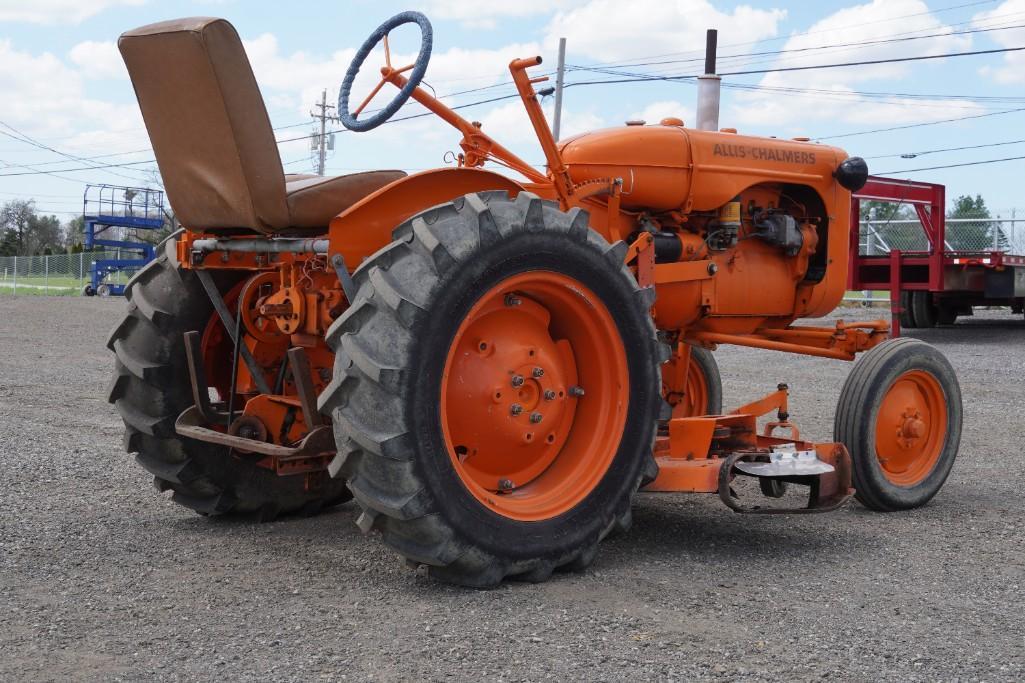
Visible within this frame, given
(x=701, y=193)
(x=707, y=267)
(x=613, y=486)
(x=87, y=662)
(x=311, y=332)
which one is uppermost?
(x=701, y=193)

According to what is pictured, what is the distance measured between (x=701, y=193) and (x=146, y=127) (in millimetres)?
2758

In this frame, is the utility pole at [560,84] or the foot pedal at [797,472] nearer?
the foot pedal at [797,472]

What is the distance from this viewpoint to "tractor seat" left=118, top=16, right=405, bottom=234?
4316 millimetres

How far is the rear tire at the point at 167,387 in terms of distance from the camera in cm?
511

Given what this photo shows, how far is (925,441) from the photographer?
6.15 meters

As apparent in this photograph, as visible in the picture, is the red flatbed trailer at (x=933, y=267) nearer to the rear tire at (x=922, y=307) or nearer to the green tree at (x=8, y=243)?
the rear tire at (x=922, y=307)

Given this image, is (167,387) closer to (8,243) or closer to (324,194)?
(324,194)

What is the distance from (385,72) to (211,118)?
0.85 m

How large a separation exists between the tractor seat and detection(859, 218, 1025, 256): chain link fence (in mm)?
19343

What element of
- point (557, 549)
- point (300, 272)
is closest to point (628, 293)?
point (557, 549)

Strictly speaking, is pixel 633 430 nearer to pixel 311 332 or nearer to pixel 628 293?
pixel 628 293

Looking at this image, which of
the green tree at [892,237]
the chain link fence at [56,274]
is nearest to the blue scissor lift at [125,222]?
the chain link fence at [56,274]

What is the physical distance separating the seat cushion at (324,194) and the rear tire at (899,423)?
8.85ft

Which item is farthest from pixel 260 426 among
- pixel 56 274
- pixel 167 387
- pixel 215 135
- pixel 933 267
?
pixel 56 274
